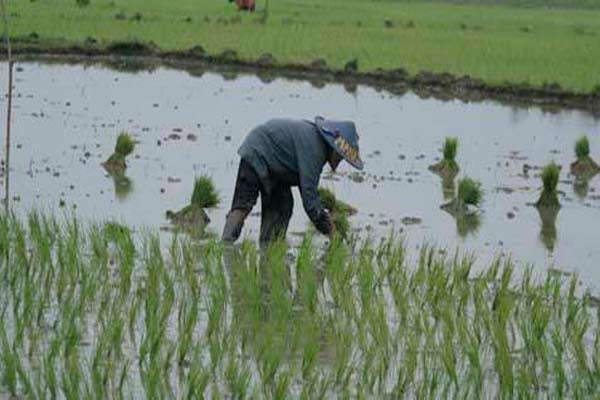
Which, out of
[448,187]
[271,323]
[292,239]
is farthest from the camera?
[448,187]

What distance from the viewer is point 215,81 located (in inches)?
736

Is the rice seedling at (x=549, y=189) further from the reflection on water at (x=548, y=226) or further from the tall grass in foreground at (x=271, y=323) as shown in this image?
the tall grass in foreground at (x=271, y=323)

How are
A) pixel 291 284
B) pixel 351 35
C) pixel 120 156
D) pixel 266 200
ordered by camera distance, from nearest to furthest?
1. pixel 291 284
2. pixel 266 200
3. pixel 120 156
4. pixel 351 35

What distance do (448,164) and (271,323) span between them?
20.7ft

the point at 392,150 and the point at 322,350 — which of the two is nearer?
the point at 322,350

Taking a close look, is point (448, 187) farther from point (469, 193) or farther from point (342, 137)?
point (342, 137)

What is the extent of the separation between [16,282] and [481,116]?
10.1 m

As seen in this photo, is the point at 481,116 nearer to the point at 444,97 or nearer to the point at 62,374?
the point at 444,97

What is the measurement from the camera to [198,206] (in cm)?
989

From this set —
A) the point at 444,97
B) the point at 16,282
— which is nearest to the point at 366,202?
the point at 16,282

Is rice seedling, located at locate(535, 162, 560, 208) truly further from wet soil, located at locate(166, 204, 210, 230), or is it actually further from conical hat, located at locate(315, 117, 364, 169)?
conical hat, located at locate(315, 117, 364, 169)

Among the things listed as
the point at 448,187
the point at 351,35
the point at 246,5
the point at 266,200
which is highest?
the point at 266,200

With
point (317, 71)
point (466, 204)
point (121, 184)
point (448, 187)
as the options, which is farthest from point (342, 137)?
point (317, 71)

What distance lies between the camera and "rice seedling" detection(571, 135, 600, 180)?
13289 mm
